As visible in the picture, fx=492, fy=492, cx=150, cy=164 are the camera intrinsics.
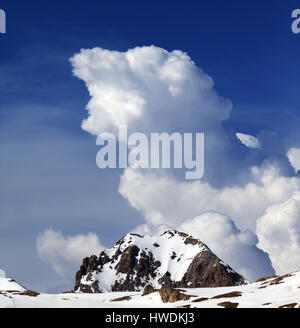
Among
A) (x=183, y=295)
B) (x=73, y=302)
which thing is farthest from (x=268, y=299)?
(x=73, y=302)

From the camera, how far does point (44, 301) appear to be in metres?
157
